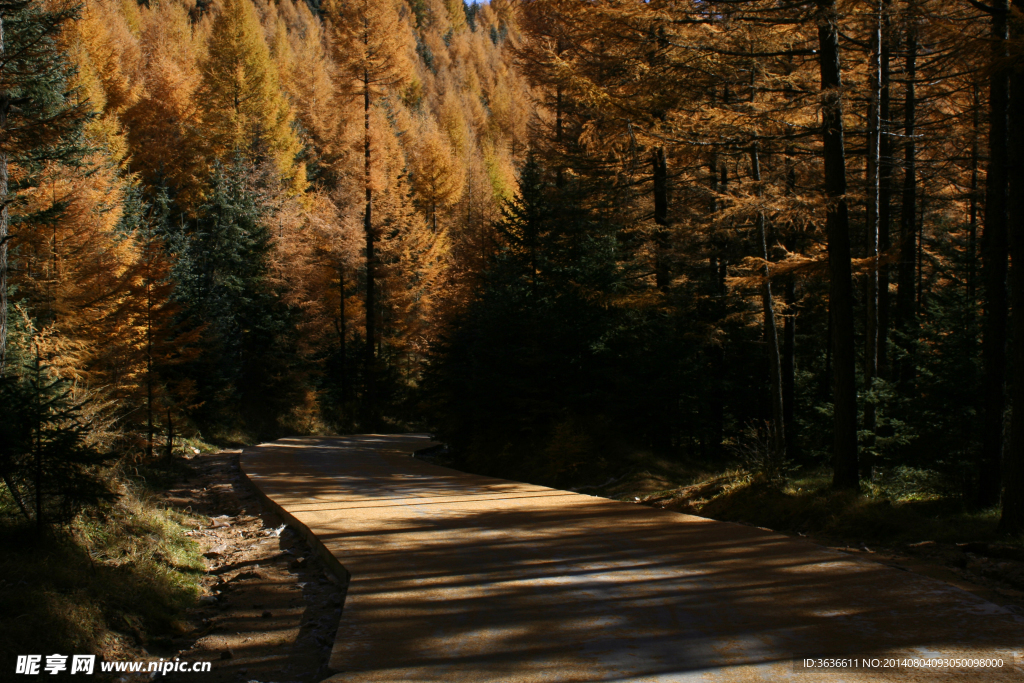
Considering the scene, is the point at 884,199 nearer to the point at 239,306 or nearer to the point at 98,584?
the point at 98,584

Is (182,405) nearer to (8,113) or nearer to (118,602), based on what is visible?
(8,113)

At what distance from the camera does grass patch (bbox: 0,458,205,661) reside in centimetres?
447

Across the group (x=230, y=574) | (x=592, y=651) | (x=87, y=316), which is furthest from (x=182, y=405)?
(x=592, y=651)

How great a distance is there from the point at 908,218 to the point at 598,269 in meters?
8.04

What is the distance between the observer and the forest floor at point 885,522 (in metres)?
5.76

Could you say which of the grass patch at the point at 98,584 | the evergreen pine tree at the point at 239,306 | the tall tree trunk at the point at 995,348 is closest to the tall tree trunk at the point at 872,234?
the tall tree trunk at the point at 995,348

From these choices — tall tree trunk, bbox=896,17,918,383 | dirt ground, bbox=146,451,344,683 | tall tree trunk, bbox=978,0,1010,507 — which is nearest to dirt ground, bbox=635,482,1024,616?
tall tree trunk, bbox=978,0,1010,507

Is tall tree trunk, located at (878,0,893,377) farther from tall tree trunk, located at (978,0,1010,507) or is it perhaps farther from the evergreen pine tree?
the evergreen pine tree

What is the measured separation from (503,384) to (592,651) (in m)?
13.5

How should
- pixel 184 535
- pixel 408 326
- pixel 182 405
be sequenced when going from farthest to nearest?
pixel 408 326
pixel 182 405
pixel 184 535

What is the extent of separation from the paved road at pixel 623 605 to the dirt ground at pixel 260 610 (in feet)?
1.10

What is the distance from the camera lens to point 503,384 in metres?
17.5

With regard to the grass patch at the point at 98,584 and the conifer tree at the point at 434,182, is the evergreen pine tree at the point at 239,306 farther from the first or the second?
the grass patch at the point at 98,584

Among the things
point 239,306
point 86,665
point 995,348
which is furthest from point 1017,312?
point 239,306
